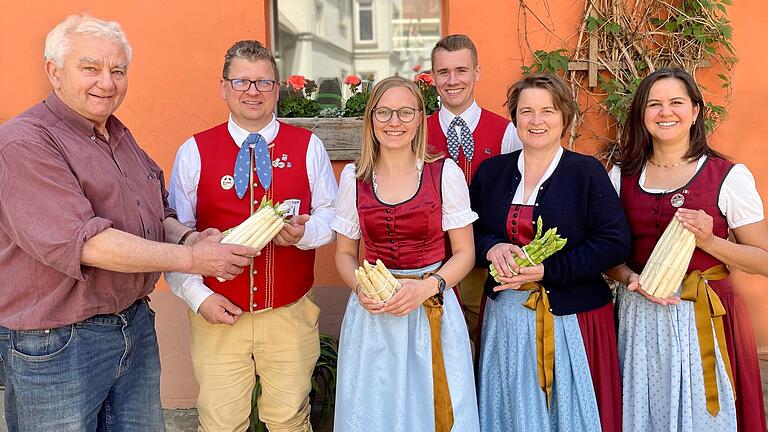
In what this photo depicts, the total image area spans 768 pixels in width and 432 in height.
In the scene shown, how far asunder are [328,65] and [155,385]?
269 cm

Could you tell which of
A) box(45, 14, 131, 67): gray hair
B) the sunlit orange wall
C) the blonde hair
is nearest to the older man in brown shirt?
box(45, 14, 131, 67): gray hair

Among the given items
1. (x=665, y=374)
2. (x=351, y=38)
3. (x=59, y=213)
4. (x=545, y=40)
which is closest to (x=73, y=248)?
(x=59, y=213)

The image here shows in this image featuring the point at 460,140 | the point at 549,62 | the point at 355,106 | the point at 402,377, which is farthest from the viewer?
the point at 355,106

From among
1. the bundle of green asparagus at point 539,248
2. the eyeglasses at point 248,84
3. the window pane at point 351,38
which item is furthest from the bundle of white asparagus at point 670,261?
the window pane at point 351,38

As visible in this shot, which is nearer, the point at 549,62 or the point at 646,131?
the point at 646,131

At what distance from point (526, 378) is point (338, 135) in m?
1.90

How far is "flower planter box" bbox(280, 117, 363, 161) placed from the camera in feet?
12.1

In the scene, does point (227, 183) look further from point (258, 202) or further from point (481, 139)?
point (481, 139)

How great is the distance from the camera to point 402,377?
2322 mm

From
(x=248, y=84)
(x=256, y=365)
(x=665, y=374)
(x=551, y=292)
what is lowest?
(x=256, y=365)

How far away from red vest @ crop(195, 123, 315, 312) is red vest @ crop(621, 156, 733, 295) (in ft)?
4.48

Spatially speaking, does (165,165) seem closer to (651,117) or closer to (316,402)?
(316,402)

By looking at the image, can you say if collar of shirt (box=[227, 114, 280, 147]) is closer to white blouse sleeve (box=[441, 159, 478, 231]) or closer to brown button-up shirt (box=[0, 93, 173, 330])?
brown button-up shirt (box=[0, 93, 173, 330])

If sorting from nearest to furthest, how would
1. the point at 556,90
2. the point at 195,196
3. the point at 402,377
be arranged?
the point at 402,377 → the point at 556,90 → the point at 195,196
